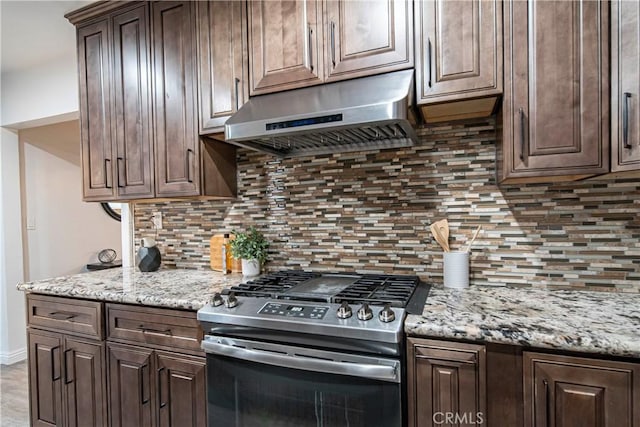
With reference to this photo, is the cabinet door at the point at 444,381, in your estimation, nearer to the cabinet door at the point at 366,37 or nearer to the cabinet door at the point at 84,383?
the cabinet door at the point at 366,37

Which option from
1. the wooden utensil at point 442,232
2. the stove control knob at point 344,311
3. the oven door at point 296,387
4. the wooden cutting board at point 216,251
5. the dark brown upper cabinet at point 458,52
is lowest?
the oven door at point 296,387

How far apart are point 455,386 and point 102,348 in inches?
63.2

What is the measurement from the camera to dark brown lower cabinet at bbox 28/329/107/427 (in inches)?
67.7

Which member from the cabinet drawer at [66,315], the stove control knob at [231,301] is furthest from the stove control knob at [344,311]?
the cabinet drawer at [66,315]

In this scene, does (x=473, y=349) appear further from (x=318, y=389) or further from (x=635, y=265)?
(x=635, y=265)

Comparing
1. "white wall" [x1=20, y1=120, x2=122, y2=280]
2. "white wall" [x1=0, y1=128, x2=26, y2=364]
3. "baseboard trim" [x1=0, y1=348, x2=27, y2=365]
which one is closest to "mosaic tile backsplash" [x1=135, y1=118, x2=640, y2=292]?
"white wall" [x1=0, y1=128, x2=26, y2=364]

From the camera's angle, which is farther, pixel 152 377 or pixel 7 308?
pixel 7 308

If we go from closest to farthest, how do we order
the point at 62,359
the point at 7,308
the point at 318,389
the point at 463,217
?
the point at 318,389 → the point at 463,217 → the point at 62,359 → the point at 7,308

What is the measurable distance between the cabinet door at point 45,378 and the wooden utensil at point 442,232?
200 cm

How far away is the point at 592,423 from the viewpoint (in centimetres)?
98

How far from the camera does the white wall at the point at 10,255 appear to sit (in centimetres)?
324

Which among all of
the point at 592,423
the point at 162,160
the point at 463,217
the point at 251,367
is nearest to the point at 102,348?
the point at 251,367

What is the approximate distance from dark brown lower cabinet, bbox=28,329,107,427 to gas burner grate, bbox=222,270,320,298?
794 mm

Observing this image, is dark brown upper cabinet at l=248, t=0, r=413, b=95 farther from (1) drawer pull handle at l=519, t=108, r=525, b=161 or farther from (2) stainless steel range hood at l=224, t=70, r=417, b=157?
(1) drawer pull handle at l=519, t=108, r=525, b=161
